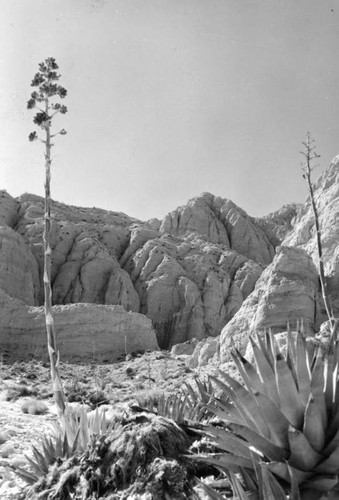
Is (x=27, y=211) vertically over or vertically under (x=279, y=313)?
over

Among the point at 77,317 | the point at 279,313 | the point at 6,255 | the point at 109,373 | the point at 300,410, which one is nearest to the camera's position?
the point at 300,410

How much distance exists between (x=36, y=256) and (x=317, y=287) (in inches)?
1561

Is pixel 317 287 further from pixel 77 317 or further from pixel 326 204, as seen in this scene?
pixel 77 317

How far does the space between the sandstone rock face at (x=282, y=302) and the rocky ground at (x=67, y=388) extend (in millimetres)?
2282

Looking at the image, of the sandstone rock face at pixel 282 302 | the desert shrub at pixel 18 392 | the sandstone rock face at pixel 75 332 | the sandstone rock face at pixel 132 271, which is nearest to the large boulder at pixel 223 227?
the sandstone rock face at pixel 132 271

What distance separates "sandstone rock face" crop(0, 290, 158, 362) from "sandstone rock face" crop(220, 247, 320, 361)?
14.5 metres

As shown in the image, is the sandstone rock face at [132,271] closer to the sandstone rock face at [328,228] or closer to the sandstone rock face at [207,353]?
the sandstone rock face at [328,228]

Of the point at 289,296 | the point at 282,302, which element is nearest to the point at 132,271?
the point at 289,296

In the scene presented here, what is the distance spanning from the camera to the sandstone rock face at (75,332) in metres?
32.2

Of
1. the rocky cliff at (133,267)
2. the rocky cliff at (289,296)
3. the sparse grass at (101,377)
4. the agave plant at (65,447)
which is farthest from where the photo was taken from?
the rocky cliff at (133,267)

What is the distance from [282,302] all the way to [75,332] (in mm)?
18210

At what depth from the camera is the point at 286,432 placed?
8.26 ft

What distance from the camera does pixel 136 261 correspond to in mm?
59656

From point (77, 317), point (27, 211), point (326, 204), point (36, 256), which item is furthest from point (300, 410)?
point (27, 211)
